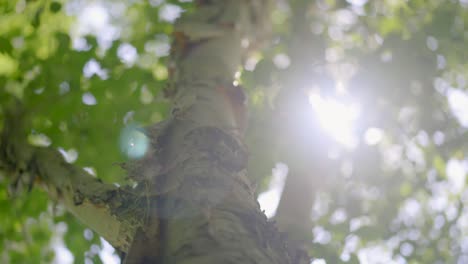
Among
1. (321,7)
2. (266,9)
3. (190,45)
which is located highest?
(321,7)

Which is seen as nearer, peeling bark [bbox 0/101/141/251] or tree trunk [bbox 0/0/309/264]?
tree trunk [bbox 0/0/309/264]

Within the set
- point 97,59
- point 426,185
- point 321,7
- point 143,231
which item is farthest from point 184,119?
point 426,185

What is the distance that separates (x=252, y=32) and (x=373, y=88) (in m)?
1.08

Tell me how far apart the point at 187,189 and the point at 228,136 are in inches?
17.3

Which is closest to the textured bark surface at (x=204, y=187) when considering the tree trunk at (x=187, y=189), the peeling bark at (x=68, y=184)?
the tree trunk at (x=187, y=189)

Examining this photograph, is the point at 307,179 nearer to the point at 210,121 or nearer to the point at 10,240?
the point at 210,121

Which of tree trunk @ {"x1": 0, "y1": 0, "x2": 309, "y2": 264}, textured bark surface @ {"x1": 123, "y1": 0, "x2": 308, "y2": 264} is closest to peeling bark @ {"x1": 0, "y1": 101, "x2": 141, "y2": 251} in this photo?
tree trunk @ {"x1": 0, "y1": 0, "x2": 309, "y2": 264}

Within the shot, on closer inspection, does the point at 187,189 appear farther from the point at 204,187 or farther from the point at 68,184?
the point at 68,184

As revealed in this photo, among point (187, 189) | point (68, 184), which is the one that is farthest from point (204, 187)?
point (68, 184)

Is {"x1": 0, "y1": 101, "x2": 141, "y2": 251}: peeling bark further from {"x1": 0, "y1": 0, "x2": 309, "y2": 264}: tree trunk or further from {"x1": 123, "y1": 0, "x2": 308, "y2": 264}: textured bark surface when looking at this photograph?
{"x1": 123, "y1": 0, "x2": 308, "y2": 264}: textured bark surface

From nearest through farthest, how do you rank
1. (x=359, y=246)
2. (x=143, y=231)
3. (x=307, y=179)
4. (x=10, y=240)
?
(x=143, y=231), (x=307, y=179), (x=10, y=240), (x=359, y=246)

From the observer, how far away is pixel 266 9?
396cm

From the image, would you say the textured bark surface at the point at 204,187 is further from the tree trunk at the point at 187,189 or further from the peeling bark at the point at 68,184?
the peeling bark at the point at 68,184

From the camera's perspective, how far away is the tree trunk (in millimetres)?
1246
